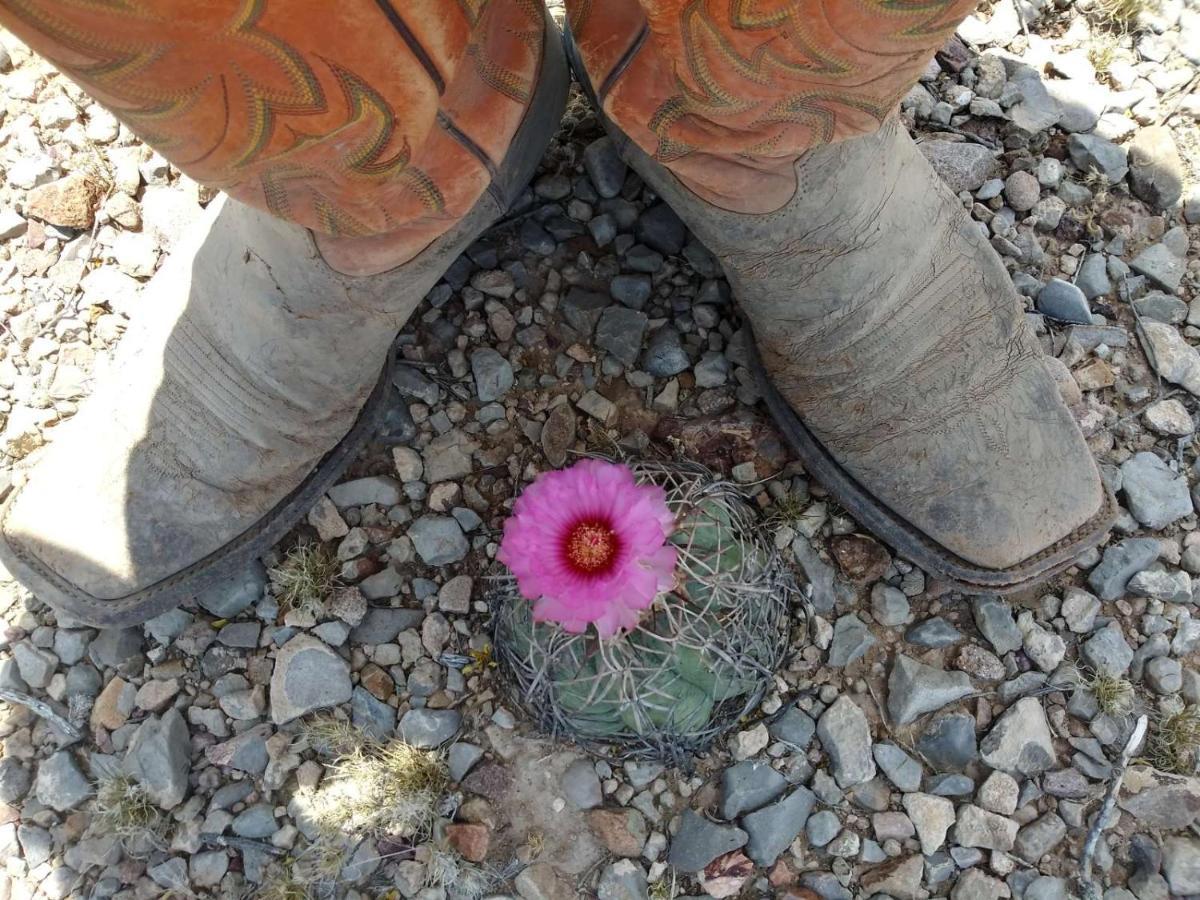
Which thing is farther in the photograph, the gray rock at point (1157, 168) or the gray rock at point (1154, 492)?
the gray rock at point (1157, 168)

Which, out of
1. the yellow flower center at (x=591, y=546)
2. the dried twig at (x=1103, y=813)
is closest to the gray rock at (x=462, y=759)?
the yellow flower center at (x=591, y=546)

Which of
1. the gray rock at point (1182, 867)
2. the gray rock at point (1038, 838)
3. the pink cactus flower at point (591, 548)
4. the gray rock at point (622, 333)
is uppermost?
the pink cactus flower at point (591, 548)

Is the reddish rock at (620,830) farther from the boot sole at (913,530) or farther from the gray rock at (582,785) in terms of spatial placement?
the boot sole at (913,530)

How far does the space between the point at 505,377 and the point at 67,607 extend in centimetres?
85

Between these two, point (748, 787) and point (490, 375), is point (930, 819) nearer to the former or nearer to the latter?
point (748, 787)

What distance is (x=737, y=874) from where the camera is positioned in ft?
5.32

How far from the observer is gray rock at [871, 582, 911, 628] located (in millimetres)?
1735

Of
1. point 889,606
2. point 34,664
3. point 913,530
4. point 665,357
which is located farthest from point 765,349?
point 34,664

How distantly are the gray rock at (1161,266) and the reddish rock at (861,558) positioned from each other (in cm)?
85

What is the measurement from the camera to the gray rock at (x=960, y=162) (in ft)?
6.46

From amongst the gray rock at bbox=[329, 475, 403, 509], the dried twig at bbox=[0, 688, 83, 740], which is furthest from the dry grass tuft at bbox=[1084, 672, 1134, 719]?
the dried twig at bbox=[0, 688, 83, 740]

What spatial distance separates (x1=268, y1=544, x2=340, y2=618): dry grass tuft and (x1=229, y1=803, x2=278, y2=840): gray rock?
13.9 inches

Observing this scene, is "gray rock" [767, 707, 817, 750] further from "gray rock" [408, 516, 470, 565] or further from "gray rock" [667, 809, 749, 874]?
"gray rock" [408, 516, 470, 565]

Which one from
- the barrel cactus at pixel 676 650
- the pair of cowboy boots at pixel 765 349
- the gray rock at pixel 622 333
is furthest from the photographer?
the gray rock at pixel 622 333
